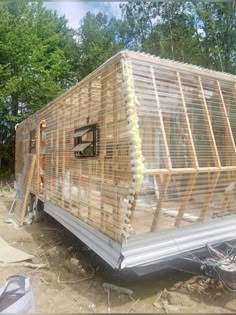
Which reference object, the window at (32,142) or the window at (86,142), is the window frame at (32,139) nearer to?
the window at (32,142)

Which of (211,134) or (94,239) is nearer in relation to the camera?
(211,134)

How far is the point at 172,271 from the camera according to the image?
488 cm

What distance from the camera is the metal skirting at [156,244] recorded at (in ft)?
12.1

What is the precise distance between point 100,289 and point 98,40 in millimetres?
18794

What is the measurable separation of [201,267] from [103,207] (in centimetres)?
156

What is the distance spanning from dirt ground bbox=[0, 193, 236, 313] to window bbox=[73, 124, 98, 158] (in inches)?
73.3

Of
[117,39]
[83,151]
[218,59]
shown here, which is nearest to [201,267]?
[83,151]

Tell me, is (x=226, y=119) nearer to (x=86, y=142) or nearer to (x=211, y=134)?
(x=211, y=134)

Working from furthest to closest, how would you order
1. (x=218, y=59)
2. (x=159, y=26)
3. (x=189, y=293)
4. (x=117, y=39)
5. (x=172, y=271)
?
(x=117, y=39) < (x=159, y=26) < (x=218, y=59) < (x=172, y=271) < (x=189, y=293)

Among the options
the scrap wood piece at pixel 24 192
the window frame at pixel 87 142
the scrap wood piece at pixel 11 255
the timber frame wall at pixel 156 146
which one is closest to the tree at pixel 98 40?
the scrap wood piece at pixel 24 192

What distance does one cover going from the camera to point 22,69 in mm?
18625

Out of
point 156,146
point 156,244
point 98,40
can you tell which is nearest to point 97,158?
point 156,146

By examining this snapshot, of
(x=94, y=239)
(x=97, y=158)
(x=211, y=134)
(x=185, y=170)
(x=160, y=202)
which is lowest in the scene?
(x=94, y=239)

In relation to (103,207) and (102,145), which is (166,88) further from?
(103,207)
